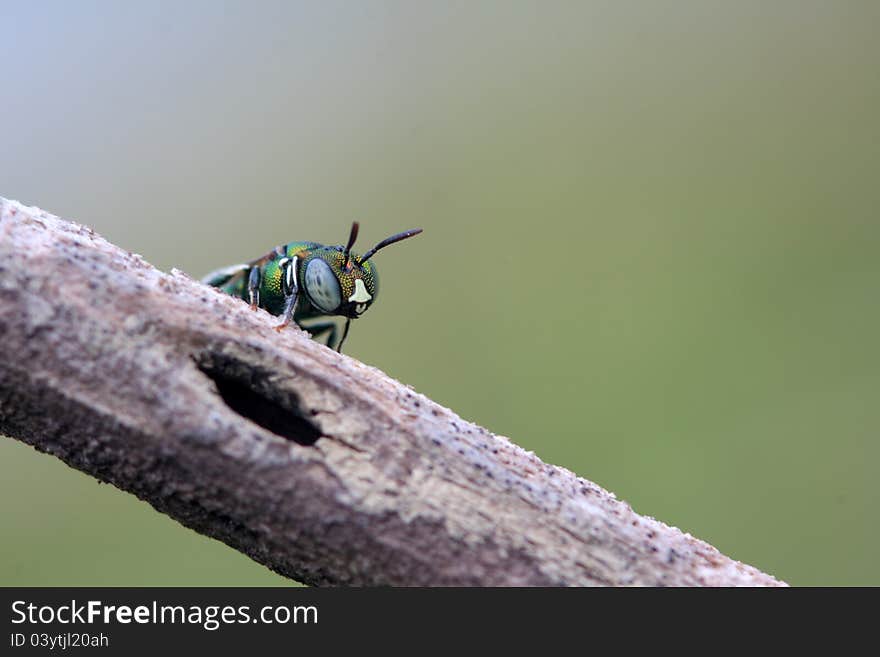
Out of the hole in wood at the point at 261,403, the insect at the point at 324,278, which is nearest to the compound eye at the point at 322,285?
the insect at the point at 324,278

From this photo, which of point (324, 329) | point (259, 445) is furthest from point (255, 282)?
point (259, 445)

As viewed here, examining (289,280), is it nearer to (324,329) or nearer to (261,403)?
(324,329)

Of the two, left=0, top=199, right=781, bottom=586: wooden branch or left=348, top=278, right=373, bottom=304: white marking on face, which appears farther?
left=348, top=278, right=373, bottom=304: white marking on face

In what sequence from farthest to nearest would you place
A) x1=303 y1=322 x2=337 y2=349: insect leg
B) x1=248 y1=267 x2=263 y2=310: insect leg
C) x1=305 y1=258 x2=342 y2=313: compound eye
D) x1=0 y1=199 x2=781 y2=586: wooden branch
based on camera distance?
x1=303 y1=322 x2=337 y2=349: insect leg → x1=248 y1=267 x2=263 y2=310: insect leg → x1=305 y1=258 x2=342 y2=313: compound eye → x1=0 y1=199 x2=781 y2=586: wooden branch

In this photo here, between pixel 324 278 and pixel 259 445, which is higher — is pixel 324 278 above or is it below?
above

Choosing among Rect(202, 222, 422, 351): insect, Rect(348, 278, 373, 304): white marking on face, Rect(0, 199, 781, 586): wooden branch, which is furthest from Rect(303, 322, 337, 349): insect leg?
Rect(0, 199, 781, 586): wooden branch

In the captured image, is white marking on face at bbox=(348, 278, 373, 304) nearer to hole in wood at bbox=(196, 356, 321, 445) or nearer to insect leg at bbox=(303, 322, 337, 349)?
insect leg at bbox=(303, 322, 337, 349)

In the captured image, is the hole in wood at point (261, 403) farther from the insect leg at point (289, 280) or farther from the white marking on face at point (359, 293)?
the white marking on face at point (359, 293)
